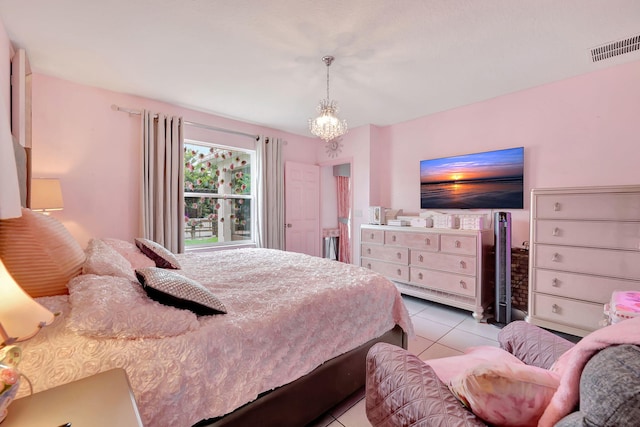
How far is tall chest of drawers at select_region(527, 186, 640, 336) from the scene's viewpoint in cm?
211

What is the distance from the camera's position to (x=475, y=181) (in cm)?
347

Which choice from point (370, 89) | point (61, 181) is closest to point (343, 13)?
point (370, 89)

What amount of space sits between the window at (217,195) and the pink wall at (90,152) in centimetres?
69

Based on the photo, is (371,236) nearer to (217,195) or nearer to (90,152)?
(217,195)

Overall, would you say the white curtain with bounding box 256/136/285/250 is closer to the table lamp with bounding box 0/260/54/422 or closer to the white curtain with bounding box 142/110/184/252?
the white curtain with bounding box 142/110/184/252

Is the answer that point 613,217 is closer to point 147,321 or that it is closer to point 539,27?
point 539,27

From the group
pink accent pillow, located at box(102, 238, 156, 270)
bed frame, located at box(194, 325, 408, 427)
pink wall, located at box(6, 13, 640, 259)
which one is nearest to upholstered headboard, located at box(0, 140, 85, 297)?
pink accent pillow, located at box(102, 238, 156, 270)

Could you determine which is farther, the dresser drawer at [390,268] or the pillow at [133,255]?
the dresser drawer at [390,268]

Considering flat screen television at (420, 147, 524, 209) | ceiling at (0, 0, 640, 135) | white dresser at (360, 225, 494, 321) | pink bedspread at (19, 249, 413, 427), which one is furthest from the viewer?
flat screen television at (420, 147, 524, 209)

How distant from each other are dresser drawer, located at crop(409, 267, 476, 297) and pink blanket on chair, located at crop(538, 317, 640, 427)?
256cm

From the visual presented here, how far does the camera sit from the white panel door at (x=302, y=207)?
4676mm

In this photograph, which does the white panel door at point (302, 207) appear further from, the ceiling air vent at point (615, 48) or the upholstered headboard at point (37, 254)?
the ceiling air vent at point (615, 48)

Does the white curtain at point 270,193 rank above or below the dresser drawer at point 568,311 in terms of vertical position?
above

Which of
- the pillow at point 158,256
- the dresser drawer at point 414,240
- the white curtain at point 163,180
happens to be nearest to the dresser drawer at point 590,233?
the dresser drawer at point 414,240
